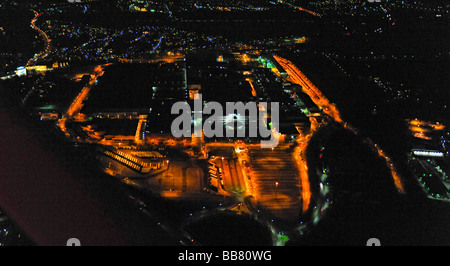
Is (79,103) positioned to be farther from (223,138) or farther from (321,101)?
(321,101)

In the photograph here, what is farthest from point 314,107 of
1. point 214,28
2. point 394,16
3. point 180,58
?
point 394,16

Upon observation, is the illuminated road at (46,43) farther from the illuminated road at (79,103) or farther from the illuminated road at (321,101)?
the illuminated road at (321,101)

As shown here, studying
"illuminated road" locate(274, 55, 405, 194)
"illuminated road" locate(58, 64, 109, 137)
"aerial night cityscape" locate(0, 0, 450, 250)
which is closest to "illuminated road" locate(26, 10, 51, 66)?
"aerial night cityscape" locate(0, 0, 450, 250)

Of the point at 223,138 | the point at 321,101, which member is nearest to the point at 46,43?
the point at 223,138

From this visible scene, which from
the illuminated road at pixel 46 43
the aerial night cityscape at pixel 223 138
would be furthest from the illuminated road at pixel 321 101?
the illuminated road at pixel 46 43

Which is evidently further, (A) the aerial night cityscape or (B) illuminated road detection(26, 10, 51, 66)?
(B) illuminated road detection(26, 10, 51, 66)

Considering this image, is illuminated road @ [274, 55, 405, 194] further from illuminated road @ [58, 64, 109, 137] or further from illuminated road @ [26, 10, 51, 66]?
illuminated road @ [26, 10, 51, 66]

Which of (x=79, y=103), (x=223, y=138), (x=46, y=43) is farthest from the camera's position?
(x=46, y=43)

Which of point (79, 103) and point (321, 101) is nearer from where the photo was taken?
point (79, 103)

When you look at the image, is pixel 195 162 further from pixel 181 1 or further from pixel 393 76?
pixel 181 1
